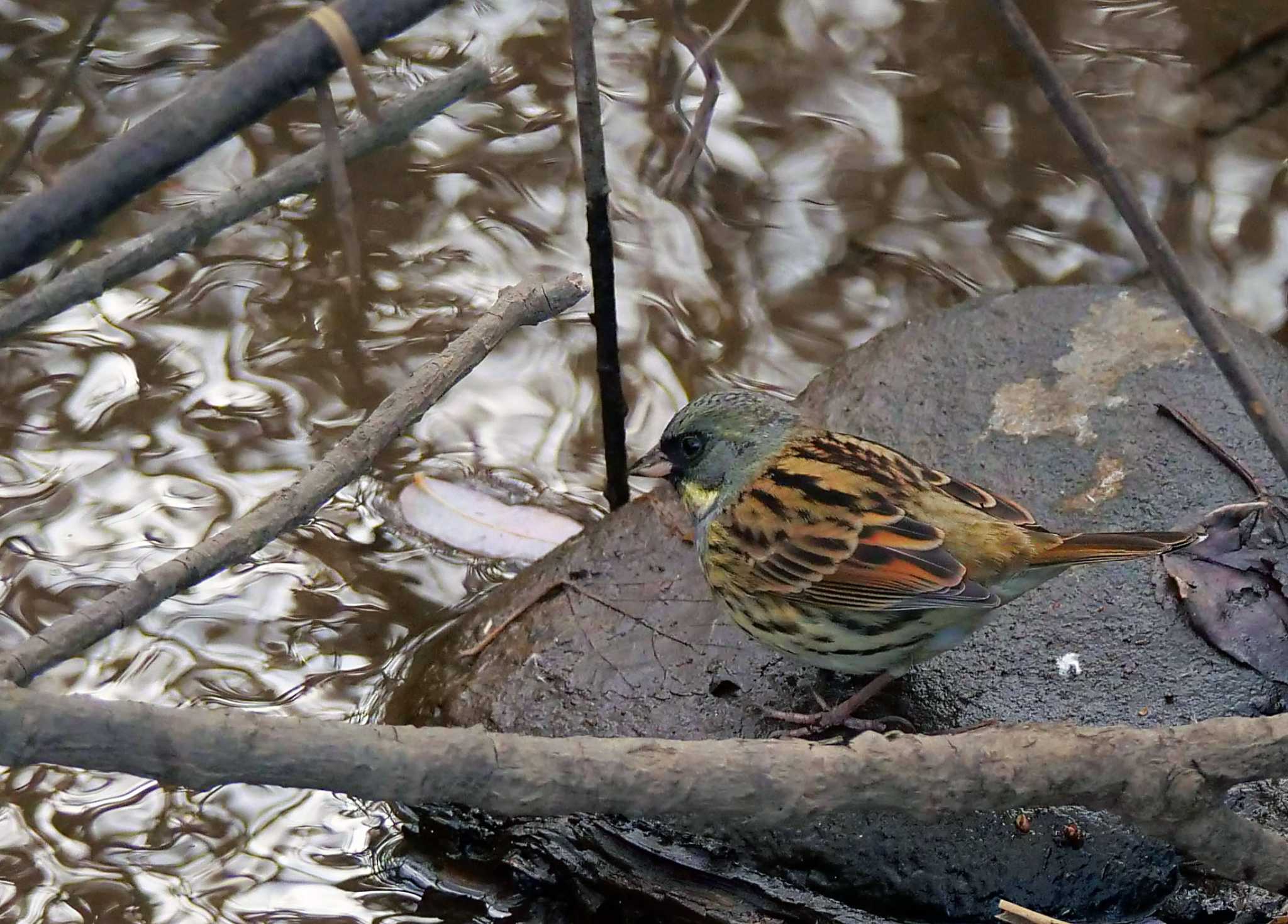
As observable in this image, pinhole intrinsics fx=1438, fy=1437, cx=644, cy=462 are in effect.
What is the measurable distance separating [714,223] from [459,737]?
4.94 meters

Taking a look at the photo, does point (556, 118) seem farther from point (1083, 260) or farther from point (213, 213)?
point (213, 213)

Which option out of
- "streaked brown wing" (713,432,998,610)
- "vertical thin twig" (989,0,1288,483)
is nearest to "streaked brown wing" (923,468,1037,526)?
"streaked brown wing" (713,432,998,610)

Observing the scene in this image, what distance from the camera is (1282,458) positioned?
3205mm

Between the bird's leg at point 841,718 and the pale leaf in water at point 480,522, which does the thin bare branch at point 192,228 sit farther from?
the pale leaf in water at point 480,522

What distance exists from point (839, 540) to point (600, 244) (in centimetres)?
149

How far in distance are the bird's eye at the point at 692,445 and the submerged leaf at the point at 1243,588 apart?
5.13 feet

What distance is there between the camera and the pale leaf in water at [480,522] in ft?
19.6

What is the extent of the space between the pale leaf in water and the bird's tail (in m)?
2.34

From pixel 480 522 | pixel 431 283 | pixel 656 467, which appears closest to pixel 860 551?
pixel 656 467

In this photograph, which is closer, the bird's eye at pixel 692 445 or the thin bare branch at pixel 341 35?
the thin bare branch at pixel 341 35

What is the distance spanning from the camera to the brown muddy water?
4895mm

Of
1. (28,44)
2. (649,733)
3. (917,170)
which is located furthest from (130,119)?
(649,733)

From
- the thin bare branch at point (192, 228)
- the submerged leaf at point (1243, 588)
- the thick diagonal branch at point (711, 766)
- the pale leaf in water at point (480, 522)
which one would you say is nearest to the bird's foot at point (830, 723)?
the thick diagonal branch at point (711, 766)

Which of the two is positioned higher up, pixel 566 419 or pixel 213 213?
pixel 213 213
